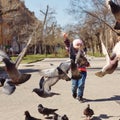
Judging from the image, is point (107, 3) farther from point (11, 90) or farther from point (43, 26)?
point (11, 90)

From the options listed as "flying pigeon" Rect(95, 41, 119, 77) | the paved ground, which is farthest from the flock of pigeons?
the paved ground

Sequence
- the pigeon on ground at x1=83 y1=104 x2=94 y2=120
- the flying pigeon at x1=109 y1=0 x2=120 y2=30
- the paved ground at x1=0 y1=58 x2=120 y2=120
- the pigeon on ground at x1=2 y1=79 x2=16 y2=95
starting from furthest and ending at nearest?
1. the paved ground at x1=0 y1=58 x2=120 y2=120
2. the pigeon on ground at x1=83 y1=104 x2=94 y2=120
3. the pigeon on ground at x1=2 y1=79 x2=16 y2=95
4. the flying pigeon at x1=109 y1=0 x2=120 y2=30

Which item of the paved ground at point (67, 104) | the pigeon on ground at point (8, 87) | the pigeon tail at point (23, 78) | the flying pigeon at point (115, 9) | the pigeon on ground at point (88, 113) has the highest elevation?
the flying pigeon at point (115, 9)

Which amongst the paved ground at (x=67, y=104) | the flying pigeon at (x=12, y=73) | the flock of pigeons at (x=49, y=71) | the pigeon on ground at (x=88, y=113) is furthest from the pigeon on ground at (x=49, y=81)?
the pigeon on ground at (x=88, y=113)

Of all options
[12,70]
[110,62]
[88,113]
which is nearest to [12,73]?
[12,70]

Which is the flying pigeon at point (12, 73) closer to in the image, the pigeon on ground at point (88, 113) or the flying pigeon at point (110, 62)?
the flying pigeon at point (110, 62)

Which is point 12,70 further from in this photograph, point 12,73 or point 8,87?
point 8,87

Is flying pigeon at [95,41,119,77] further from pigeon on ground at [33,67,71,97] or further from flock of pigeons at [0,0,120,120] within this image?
pigeon on ground at [33,67,71,97]

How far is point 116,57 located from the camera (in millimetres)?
1190

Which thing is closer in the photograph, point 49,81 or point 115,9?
point 115,9

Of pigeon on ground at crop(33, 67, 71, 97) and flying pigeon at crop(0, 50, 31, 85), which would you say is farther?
pigeon on ground at crop(33, 67, 71, 97)

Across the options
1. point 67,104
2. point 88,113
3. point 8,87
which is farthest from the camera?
point 67,104

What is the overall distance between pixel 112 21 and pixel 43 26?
0.78 ft

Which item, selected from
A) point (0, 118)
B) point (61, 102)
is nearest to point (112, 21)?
point (0, 118)
